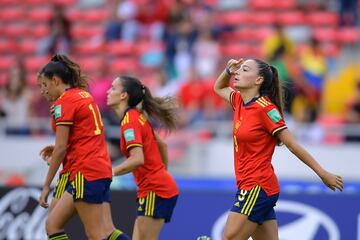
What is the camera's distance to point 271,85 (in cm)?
823

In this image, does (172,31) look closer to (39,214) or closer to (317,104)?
(317,104)

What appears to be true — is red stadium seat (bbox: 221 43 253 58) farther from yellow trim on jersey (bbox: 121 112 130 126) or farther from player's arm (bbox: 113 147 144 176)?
player's arm (bbox: 113 147 144 176)

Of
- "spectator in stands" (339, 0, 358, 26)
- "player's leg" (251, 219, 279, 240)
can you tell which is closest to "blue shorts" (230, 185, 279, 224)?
"player's leg" (251, 219, 279, 240)

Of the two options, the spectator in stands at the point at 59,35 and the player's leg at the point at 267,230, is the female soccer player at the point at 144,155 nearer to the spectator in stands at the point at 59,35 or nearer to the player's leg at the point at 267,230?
the player's leg at the point at 267,230

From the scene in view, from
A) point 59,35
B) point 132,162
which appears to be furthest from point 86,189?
point 59,35

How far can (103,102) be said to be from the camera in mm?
14039

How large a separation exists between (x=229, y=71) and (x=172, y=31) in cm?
803

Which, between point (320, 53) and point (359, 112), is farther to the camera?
point (320, 53)

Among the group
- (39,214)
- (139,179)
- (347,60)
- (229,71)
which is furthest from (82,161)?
(347,60)

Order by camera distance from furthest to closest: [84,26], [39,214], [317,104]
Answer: [84,26]
[317,104]
[39,214]

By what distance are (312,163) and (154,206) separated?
1859 millimetres

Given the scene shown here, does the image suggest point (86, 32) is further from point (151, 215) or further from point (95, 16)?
point (151, 215)

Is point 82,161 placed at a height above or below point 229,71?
below

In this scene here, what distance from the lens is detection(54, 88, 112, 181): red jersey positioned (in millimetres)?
8336
